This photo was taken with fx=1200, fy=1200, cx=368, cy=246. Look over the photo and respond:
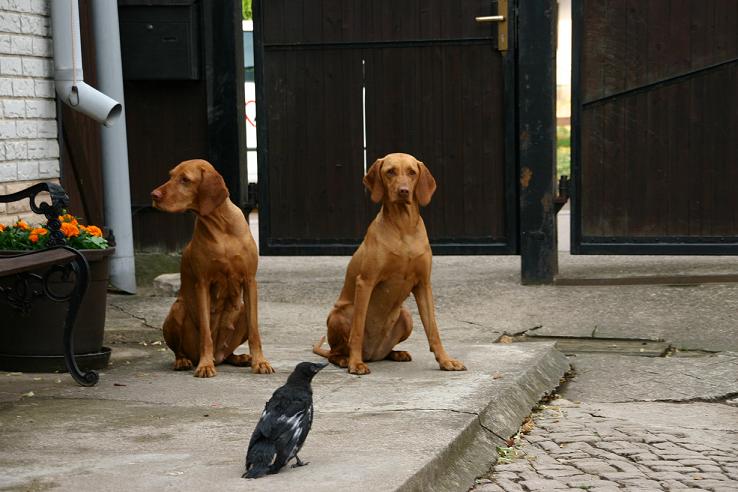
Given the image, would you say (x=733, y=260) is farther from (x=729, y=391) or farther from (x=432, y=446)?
(x=432, y=446)

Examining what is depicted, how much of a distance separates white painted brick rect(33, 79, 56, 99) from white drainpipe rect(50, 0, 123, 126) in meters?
0.09

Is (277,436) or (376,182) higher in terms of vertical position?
(376,182)

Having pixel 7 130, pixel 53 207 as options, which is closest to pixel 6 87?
pixel 7 130

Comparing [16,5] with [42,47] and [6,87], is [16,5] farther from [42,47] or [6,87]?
[6,87]

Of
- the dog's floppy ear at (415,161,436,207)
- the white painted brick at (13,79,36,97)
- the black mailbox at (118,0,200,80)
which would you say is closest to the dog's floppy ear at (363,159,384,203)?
the dog's floppy ear at (415,161,436,207)

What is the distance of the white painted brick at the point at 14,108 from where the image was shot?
24.1 feet

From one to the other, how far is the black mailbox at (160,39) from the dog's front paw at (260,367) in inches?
152

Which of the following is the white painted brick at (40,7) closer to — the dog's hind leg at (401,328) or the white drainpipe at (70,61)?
the white drainpipe at (70,61)

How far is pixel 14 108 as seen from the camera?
7.44 m

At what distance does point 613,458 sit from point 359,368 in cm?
148

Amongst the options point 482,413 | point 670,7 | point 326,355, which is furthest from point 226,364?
point 670,7

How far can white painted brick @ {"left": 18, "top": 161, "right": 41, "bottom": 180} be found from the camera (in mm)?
7512

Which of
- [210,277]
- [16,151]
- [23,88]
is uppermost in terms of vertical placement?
[23,88]

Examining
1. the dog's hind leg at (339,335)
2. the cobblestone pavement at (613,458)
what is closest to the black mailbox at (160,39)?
the dog's hind leg at (339,335)
